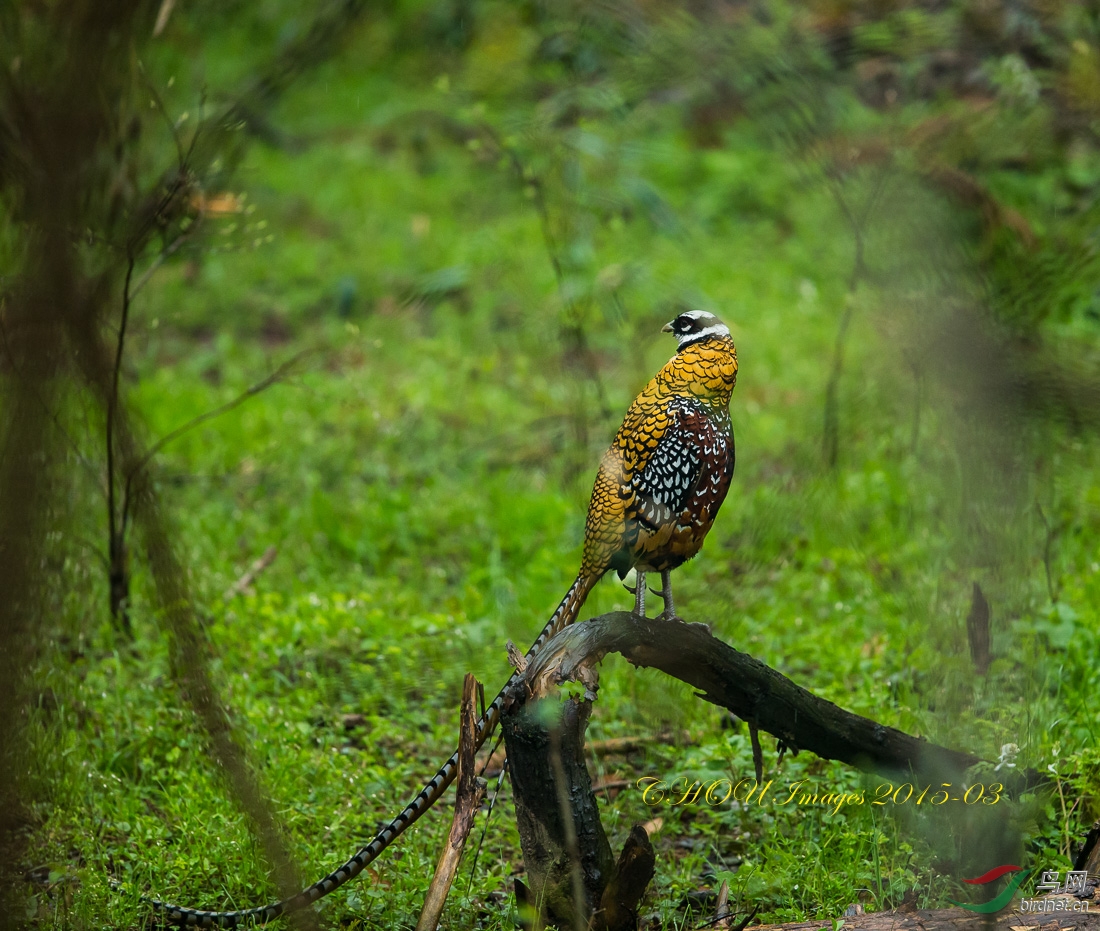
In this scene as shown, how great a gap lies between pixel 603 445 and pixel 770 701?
3.30 m

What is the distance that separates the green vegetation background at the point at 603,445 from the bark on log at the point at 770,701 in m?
0.13

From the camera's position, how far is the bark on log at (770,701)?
3.35 m

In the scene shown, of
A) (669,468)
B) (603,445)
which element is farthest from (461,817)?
(603,445)

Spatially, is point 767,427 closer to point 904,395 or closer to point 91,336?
point 904,395

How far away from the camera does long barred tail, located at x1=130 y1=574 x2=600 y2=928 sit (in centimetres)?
306

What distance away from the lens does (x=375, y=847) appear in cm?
310

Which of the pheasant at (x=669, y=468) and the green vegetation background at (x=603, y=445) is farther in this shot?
the pheasant at (x=669, y=468)

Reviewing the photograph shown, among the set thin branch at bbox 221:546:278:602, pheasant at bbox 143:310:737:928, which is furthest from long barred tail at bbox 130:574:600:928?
A: thin branch at bbox 221:546:278:602

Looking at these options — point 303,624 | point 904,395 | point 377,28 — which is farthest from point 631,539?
point 377,28

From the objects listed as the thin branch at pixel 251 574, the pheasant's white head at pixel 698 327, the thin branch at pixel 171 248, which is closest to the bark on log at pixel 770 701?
the pheasant's white head at pixel 698 327

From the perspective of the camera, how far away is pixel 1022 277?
226cm

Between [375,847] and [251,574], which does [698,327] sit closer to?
[375,847]

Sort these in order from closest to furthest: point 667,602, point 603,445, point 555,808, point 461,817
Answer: point 461,817
point 555,808
point 667,602
point 603,445

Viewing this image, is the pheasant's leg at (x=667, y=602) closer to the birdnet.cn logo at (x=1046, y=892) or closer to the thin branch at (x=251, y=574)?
the birdnet.cn logo at (x=1046, y=892)
